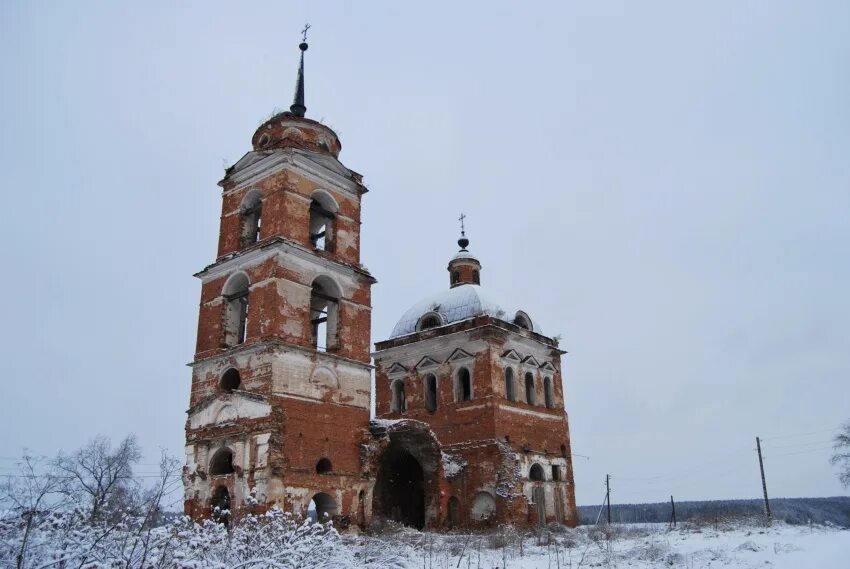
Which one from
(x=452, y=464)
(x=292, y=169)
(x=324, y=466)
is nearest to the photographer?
(x=324, y=466)

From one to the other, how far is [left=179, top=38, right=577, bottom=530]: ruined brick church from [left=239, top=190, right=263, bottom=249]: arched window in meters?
0.04

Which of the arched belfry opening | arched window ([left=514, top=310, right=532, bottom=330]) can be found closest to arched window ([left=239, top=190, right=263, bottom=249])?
the arched belfry opening

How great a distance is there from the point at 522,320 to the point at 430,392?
5024 millimetres

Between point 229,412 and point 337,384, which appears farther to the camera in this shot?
point 337,384

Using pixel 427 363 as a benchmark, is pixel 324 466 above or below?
below

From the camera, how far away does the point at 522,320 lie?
1148 inches

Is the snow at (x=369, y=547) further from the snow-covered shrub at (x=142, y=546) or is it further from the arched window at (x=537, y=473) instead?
the arched window at (x=537, y=473)

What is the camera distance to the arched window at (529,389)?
2797cm

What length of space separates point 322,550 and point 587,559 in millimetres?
7013

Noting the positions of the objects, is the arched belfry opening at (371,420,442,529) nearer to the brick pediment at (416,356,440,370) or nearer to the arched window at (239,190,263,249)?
the brick pediment at (416,356,440,370)

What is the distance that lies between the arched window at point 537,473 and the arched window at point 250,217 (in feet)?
44.6

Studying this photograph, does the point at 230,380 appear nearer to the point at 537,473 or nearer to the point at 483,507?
the point at 483,507

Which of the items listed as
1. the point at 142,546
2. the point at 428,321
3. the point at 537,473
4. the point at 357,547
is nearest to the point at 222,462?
the point at 357,547

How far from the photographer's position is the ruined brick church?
18.7m
